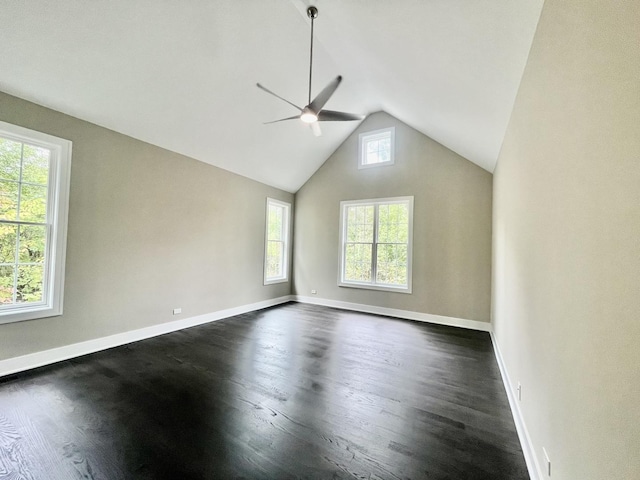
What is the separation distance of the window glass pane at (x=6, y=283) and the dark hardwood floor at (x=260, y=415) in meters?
0.84

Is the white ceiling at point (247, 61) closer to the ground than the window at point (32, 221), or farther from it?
farther from it

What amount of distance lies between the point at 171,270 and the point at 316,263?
3.11 metres

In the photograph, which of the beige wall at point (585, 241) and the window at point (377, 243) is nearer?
the beige wall at point (585, 241)

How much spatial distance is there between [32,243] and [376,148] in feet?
18.5

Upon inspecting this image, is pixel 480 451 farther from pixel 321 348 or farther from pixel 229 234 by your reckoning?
pixel 229 234

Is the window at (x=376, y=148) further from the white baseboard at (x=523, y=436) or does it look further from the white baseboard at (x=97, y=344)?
the white baseboard at (x=523, y=436)

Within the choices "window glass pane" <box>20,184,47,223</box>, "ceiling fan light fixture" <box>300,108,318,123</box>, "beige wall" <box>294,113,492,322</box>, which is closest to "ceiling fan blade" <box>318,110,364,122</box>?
"ceiling fan light fixture" <box>300,108,318,123</box>

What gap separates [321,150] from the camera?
584 centimetres

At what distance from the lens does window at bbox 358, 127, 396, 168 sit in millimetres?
5547

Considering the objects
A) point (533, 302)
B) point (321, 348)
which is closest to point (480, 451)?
point (533, 302)

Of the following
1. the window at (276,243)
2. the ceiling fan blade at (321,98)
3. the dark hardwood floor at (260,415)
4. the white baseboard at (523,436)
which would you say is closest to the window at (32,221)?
the dark hardwood floor at (260,415)

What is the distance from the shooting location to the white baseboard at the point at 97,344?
2770 millimetres

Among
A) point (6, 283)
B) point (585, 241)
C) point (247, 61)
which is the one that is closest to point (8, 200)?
point (6, 283)

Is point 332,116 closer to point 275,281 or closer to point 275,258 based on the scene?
point 275,258
